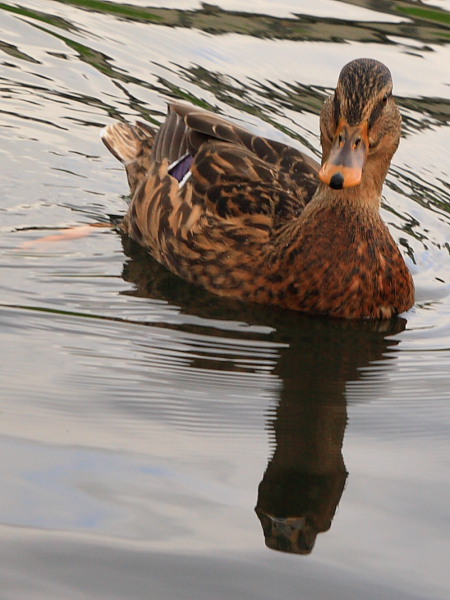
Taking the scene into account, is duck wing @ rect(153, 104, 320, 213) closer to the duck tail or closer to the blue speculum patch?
the blue speculum patch

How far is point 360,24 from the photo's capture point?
33.8 feet

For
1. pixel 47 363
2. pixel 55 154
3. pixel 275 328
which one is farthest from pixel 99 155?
pixel 47 363

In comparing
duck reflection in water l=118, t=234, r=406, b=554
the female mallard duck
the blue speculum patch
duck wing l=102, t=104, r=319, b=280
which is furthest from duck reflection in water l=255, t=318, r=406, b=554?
the blue speculum patch

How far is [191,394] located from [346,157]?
149cm

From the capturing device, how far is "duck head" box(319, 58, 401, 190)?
5.44 meters

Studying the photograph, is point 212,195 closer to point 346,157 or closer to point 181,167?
point 181,167

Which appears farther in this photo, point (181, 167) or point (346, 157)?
point (181, 167)

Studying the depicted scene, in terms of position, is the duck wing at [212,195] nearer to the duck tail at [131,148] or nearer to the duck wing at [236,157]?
the duck wing at [236,157]

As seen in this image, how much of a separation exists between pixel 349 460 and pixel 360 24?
6.86 meters

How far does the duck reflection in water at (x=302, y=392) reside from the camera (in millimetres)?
3768

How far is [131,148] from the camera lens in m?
7.66

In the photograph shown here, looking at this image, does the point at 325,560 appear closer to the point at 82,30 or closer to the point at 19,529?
the point at 19,529

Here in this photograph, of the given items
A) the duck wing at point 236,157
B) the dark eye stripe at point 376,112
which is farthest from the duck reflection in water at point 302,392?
the dark eye stripe at point 376,112

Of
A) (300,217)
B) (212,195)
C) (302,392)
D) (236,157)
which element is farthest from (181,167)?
(302,392)
